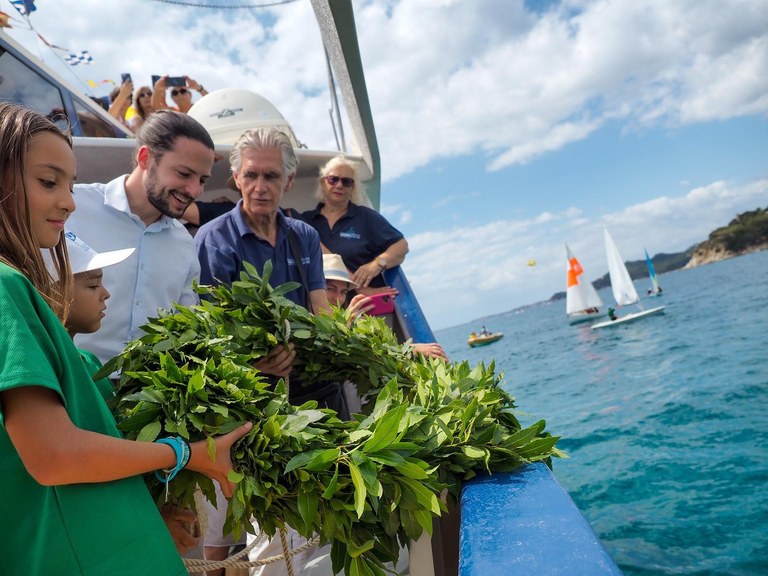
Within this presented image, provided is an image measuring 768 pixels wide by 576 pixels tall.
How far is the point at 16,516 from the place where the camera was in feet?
3.67

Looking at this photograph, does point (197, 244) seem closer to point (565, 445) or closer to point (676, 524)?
point (676, 524)

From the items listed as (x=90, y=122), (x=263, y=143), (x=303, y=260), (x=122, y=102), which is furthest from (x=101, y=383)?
(x=122, y=102)

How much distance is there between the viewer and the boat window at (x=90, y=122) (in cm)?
571

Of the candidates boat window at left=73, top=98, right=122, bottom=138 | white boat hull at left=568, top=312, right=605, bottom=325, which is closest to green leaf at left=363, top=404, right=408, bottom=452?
boat window at left=73, top=98, right=122, bottom=138

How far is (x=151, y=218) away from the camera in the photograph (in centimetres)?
268

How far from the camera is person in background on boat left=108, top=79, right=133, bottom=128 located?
7477 mm

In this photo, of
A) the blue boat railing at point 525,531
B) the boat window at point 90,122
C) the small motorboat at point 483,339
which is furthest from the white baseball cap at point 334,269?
the small motorboat at point 483,339

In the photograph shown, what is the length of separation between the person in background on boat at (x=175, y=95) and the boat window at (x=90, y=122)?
75 centimetres

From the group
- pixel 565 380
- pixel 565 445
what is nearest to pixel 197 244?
pixel 565 445

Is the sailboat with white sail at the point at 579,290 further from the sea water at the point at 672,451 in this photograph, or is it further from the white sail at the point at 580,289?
the sea water at the point at 672,451

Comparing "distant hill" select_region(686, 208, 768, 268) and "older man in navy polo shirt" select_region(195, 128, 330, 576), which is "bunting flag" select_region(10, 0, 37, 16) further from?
"distant hill" select_region(686, 208, 768, 268)

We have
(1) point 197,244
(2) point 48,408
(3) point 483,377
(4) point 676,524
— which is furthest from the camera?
(4) point 676,524

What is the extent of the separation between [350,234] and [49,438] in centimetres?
391

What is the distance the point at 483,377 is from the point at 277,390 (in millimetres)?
820
